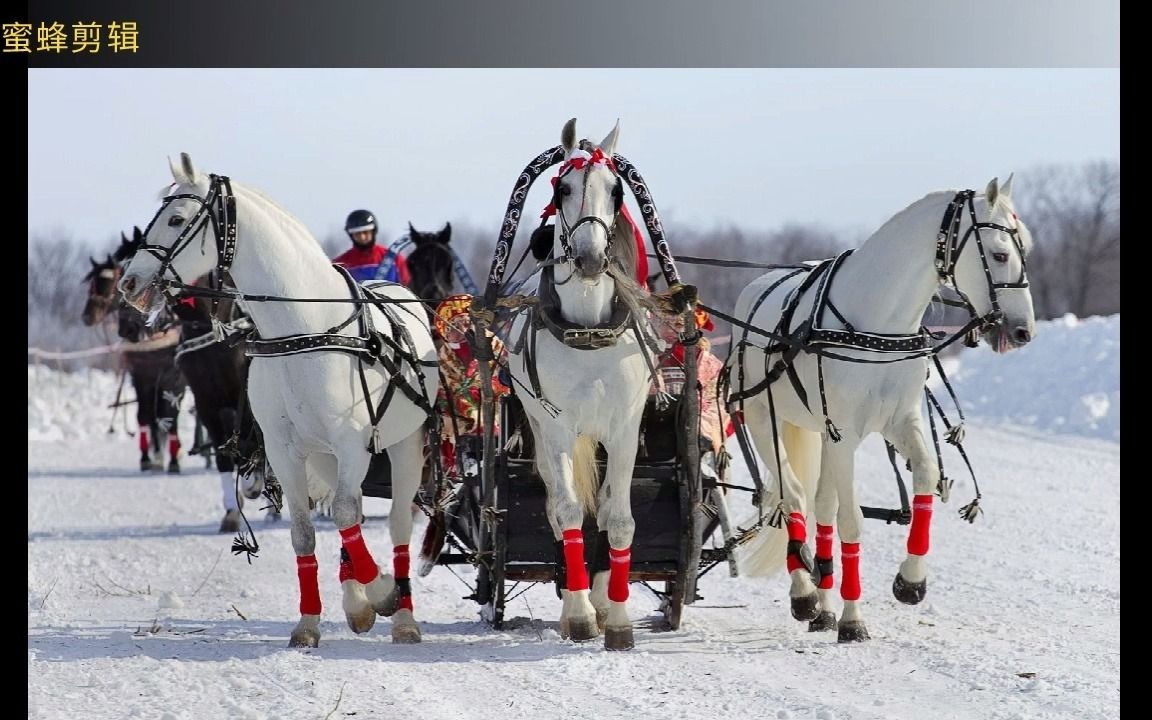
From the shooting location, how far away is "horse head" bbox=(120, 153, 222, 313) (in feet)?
27.0

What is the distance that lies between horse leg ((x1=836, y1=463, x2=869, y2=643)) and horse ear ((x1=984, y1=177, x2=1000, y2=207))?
1604 millimetres

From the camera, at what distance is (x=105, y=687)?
7336 mm

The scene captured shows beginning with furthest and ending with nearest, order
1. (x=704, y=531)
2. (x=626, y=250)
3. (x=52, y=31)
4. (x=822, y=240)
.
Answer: (x=822, y=240) < (x=52, y=31) < (x=704, y=531) < (x=626, y=250)

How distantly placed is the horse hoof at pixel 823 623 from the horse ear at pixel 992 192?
100 inches

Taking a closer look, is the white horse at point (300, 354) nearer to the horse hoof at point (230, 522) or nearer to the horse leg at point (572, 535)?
the horse leg at point (572, 535)

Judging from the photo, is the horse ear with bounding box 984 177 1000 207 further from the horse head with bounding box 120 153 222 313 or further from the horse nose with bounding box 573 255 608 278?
the horse head with bounding box 120 153 222 313

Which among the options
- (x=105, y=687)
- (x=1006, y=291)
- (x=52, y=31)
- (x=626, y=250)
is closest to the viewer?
(x=105, y=687)

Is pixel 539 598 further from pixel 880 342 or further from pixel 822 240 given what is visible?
pixel 822 240

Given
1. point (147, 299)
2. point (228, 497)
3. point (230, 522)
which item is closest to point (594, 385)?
point (147, 299)

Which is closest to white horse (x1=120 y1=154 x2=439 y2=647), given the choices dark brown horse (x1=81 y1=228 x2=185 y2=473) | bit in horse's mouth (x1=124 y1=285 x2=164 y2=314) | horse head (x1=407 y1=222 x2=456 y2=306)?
bit in horse's mouth (x1=124 y1=285 x2=164 y2=314)

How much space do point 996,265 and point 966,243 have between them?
0.23m

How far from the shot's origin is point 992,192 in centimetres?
811
